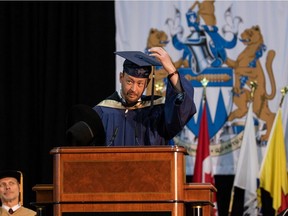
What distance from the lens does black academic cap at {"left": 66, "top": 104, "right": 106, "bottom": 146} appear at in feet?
14.6

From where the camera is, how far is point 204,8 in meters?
9.11

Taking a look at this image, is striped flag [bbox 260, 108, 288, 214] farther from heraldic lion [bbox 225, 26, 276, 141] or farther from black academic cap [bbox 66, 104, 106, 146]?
black academic cap [bbox 66, 104, 106, 146]

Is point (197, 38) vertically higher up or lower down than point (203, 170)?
higher up

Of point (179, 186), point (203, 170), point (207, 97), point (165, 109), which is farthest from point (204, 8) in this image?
point (179, 186)

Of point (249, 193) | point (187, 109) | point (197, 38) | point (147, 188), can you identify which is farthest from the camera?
point (197, 38)

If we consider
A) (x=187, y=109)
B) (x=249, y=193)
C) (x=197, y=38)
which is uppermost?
(x=197, y=38)

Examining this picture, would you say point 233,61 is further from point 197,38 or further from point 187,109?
point 187,109

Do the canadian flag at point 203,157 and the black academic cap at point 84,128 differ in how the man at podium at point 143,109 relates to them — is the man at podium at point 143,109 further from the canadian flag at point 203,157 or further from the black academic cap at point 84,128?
the canadian flag at point 203,157

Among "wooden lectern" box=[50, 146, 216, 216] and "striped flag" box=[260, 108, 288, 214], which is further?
"striped flag" box=[260, 108, 288, 214]

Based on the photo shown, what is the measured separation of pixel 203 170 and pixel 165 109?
3.84 m

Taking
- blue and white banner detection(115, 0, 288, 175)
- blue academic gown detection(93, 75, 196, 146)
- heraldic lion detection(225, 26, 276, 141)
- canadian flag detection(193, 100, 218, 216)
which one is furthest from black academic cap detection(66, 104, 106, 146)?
heraldic lion detection(225, 26, 276, 141)

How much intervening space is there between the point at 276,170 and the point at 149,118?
366 cm

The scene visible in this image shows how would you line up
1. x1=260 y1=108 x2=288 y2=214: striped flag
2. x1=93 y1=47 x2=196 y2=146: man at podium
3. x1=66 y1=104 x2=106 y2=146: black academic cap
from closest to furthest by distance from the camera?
x1=66 y1=104 x2=106 y2=146: black academic cap < x1=93 y1=47 x2=196 y2=146: man at podium < x1=260 y1=108 x2=288 y2=214: striped flag

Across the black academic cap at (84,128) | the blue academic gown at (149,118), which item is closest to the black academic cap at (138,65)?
the blue academic gown at (149,118)
